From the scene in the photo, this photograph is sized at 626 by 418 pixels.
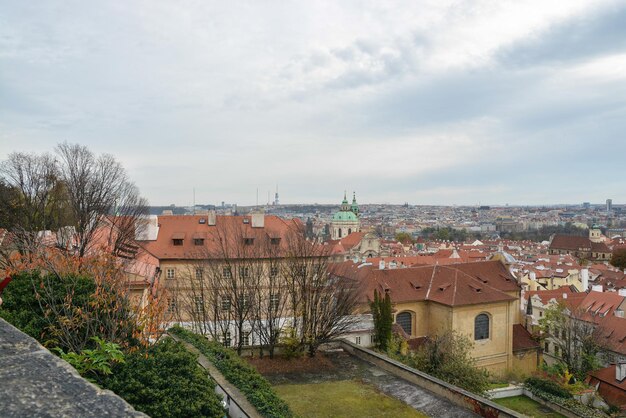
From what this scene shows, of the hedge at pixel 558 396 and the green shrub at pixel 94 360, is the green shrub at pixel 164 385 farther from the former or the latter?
the hedge at pixel 558 396

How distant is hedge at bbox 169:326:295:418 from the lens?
14.6m

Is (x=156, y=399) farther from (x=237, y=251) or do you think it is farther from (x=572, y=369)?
(x=572, y=369)

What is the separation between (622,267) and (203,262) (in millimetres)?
100384

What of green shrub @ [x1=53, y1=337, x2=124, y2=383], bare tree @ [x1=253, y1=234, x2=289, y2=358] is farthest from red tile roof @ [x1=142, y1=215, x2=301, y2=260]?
green shrub @ [x1=53, y1=337, x2=124, y2=383]

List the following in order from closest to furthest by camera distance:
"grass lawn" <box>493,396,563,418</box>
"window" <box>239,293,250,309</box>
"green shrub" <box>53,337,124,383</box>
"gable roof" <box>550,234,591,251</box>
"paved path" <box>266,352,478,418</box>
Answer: "green shrub" <box>53,337,124,383</box>, "paved path" <box>266,352,478,418</box>, "grass lawn" <box>493,396,563,418</box>, "window" <box>239,293,250,309</box>, "gable roof" <box>550,234,591,251</box>

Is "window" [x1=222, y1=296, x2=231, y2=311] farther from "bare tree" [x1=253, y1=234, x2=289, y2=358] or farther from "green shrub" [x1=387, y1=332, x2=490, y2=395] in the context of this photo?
"green shrub" [x1=387, y1=332, x2=490, y2=395]

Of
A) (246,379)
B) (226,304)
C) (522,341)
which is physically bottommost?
(522,341)

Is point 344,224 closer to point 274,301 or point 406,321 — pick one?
point 406,321

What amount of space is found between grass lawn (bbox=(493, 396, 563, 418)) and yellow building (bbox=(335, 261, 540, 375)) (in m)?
8.92

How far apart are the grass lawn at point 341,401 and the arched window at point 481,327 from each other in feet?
63.0

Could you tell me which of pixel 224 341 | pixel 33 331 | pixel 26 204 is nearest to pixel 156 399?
pixel 33 331

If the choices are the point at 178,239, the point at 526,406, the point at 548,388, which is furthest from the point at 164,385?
the point at 178,239

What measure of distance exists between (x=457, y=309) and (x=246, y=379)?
24.3 m

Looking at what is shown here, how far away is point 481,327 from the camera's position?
38.2 metres
